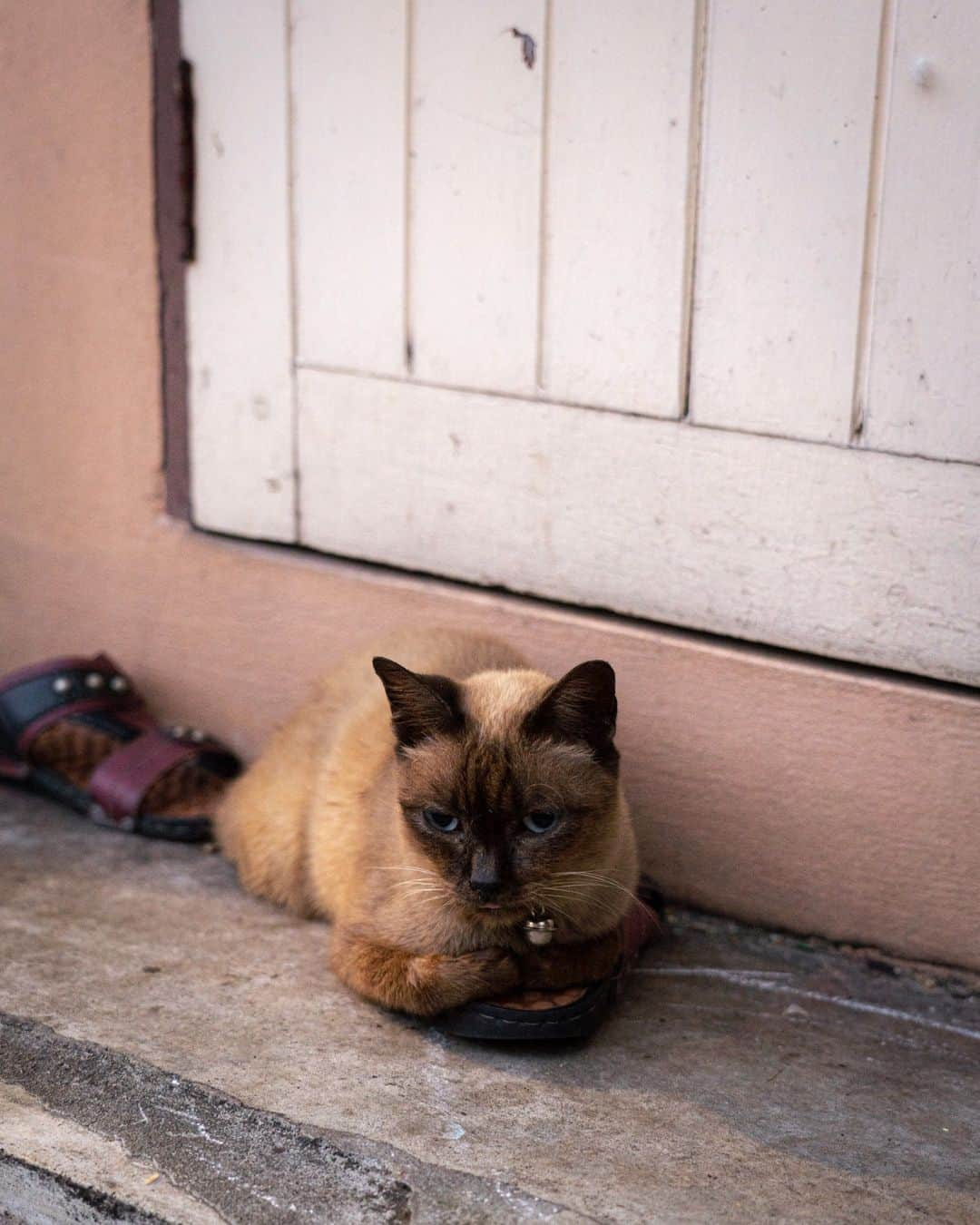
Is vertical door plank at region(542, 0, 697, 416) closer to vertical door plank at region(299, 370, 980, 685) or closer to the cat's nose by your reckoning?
vertical door plank at region(299, 370, 980, 685)

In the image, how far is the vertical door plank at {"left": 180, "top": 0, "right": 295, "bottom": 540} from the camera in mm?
3469

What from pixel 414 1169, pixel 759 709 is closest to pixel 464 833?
pixel 414 1169

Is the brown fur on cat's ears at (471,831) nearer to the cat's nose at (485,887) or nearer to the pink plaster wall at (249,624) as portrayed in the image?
the cat's nose at (485,887)

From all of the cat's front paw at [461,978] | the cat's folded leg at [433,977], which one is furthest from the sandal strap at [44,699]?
the cat's front paw at [461,978]

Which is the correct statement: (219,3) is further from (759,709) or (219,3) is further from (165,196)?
(759,709)

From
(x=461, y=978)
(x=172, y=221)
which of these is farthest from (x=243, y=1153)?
(x=172, y=221)

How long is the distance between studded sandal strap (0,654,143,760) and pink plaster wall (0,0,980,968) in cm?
19

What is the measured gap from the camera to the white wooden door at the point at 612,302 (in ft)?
9.28

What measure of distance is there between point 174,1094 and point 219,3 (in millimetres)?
2315

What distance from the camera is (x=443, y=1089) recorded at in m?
2.66

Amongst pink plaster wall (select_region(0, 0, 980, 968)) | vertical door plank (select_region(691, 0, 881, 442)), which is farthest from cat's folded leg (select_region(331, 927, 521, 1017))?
vertical door plank (select_region(691, 0, 881, 442))

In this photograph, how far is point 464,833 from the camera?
264 centimetres

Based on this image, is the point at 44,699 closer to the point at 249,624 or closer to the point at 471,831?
the point at 249,624

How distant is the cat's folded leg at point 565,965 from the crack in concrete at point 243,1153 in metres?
0.44
